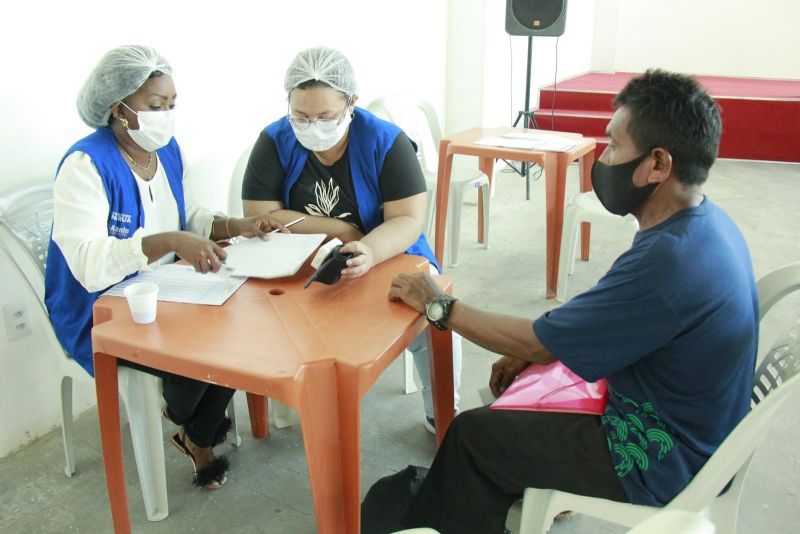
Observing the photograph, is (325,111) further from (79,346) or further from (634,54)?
(634,54)

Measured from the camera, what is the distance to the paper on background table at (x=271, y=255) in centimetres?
159

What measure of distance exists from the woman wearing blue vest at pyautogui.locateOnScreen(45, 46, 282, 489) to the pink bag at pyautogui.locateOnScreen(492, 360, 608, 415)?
29.6 inches

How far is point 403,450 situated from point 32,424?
117cm

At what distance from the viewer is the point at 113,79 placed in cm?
166

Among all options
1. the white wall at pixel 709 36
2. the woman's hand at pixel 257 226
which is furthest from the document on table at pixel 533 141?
the white wall at pixel 709 36

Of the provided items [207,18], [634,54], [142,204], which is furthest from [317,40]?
[634,54]

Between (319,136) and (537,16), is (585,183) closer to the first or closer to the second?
(537,16)

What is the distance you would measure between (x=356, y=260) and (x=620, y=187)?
62cm

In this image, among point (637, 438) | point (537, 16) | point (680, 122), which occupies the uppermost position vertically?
point (537, 16)

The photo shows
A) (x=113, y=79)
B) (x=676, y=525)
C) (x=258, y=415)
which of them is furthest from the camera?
(x=258, y=415)

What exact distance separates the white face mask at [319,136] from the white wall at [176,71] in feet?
2.43

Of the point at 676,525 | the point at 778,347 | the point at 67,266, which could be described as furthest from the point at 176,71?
the point at 676,525

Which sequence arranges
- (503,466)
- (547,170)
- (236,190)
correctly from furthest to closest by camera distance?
(547,170)
(236,190)
(503,466)

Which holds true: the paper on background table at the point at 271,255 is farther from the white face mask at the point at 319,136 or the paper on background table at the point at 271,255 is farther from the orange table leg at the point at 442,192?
the orange table leg at the point at 442,192
